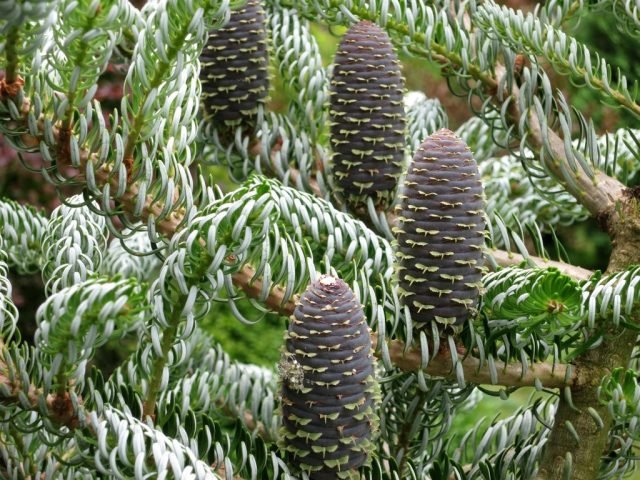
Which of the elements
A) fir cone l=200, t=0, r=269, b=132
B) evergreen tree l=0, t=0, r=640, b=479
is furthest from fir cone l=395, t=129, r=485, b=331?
fir cone l=200, t=0, r=269, b=132

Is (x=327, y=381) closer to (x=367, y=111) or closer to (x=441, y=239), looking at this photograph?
(x=441, y=239)

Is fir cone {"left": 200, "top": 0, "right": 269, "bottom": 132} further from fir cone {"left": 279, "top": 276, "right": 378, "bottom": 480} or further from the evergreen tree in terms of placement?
fir cone {"left": 279, "top": 276, "right": 378, "bottom": 480}

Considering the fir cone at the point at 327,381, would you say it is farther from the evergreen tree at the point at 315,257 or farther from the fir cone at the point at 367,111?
the fir cone at the point at 367,111

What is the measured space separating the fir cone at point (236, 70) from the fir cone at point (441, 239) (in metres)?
0.22

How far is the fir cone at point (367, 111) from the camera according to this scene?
60 centimetres

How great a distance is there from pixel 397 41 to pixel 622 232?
22cm

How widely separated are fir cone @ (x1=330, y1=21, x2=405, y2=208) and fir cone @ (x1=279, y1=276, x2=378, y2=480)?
0.17 metres

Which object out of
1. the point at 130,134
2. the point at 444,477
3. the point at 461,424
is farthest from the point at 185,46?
the point at 461,424

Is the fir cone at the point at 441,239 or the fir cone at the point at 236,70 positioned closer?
the fir cone at the point at 441,239

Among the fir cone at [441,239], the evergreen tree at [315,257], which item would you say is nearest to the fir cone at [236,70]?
the evergreen tree at [315,257]

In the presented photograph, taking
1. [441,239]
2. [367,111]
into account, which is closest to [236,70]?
[367,111]

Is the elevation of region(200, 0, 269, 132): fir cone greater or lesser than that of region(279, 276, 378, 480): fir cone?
greater

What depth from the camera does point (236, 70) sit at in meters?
0.66

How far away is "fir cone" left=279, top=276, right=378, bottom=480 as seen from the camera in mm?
442
